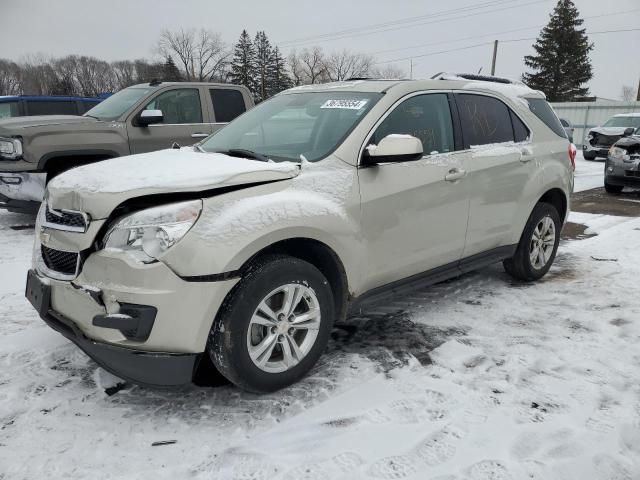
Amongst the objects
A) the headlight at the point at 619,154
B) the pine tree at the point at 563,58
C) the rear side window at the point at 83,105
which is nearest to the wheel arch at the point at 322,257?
the headlight at the point at 619,154

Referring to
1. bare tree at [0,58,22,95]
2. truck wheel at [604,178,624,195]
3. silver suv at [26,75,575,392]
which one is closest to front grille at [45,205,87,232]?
silver suv at [26,75,575,392]

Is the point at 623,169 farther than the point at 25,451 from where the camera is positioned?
Yes

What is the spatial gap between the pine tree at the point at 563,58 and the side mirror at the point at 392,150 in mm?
48959

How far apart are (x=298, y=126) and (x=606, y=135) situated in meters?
17.1

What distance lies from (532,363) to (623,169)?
8566 millimetres

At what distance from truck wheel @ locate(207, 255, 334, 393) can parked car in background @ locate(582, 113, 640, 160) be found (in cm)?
1748

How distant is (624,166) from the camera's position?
1012 cm

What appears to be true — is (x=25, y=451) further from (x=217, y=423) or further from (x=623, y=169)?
(x=623, y=169)

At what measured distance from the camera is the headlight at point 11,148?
20.6ft

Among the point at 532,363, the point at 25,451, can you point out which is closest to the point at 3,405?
the point at 25,451

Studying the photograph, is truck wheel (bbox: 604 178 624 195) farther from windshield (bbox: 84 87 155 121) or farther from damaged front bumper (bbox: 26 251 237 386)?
damaged front bumper (bbox: 26 251 237 386)

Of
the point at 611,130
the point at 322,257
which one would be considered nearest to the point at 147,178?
the point at 322,257

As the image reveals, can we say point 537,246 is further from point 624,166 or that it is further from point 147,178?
point 624,166

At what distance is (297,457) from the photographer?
7.80 feet
